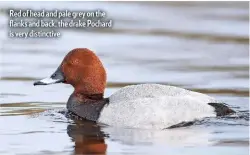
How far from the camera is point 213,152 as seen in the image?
8766 millimetres

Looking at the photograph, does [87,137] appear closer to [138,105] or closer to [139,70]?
[138,105]

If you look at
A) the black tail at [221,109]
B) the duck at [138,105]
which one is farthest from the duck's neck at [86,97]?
the black tail at [221,109]

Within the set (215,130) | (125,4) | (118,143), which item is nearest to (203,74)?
(215,130)

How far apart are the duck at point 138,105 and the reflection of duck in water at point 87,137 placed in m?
0.19

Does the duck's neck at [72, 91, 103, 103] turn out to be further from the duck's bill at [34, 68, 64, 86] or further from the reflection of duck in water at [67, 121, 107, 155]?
the reflection of duck in water at [67, 121, 107, 155]

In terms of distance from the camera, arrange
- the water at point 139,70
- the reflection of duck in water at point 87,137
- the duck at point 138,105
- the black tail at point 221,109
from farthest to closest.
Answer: the black tail at point 221,109 → the duck at point 138,105 → the water at point 139,70 → the reflection of duck in water at point 87,137

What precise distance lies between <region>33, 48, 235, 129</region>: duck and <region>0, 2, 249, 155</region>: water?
0.45 ft

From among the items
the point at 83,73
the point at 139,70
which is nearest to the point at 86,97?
the point at 83,73

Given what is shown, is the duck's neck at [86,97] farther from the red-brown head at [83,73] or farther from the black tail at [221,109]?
the black tail at [221,109]

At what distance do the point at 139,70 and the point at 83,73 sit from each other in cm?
315

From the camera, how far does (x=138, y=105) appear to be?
32.8ft

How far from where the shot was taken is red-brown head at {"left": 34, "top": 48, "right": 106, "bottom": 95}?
35.0 ft

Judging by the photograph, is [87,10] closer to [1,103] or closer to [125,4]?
[125,4]

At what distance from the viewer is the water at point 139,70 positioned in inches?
362
